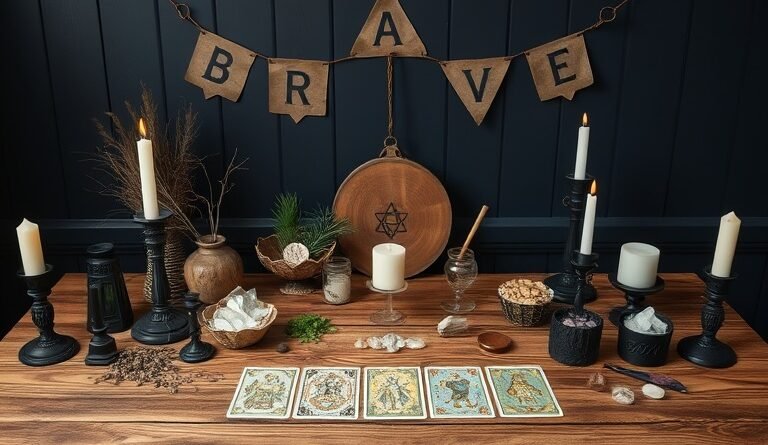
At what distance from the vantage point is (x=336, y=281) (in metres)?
1.46

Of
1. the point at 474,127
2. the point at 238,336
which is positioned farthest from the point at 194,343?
the point at 474,127

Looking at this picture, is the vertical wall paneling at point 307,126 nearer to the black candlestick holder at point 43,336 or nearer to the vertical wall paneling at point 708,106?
the black candlestick holder at point 43,336

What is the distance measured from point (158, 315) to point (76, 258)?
1.75ft

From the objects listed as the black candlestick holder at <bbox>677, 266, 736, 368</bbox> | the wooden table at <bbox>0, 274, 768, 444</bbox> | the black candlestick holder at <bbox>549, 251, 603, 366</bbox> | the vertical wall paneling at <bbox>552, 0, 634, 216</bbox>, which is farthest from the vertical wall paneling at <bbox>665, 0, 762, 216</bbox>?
the black candlestick holder at <bbox>549, 251, 603, 366</bbox>

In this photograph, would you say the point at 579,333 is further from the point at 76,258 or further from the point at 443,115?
the point at 76,258

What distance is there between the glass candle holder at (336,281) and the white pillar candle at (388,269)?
0.12 meters

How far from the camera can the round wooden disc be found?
160 cm

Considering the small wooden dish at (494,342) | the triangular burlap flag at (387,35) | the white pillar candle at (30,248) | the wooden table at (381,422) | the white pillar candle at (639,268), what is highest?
the triangular burlap flag at (387,35)

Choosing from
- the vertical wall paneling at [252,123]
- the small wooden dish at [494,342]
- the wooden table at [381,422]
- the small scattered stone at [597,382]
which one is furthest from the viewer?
the vertical wall paneling at [252,123]

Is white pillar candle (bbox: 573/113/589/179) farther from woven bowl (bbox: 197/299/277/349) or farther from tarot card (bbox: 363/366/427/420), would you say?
woven bowl (bbox: 197/299/277/349)

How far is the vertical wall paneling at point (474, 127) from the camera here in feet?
5.06

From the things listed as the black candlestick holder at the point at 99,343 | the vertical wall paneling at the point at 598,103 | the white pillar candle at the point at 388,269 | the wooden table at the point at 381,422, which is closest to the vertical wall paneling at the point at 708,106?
the vertical wall paneling at the point at 598,103

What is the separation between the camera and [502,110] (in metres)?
1.62

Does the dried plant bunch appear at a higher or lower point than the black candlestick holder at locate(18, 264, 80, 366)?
higher
